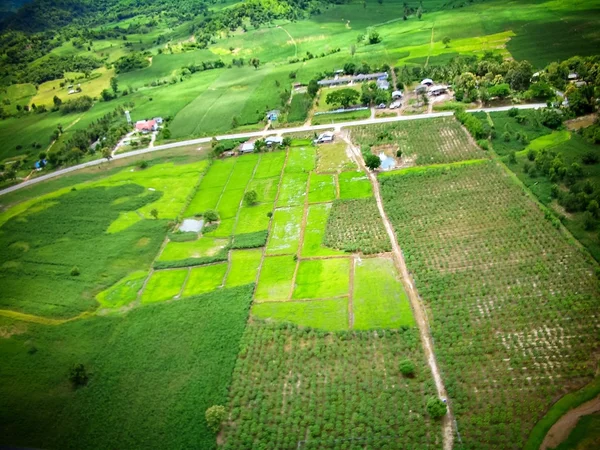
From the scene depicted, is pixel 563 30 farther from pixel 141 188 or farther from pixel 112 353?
pixel 112 353

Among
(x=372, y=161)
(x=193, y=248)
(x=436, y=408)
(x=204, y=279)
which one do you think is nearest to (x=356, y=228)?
(x=372, y=161)

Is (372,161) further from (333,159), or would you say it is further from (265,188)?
(265,188)

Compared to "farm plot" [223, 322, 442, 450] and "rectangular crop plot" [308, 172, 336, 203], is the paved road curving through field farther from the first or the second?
"farm plot" [223, 322, 442, 450]

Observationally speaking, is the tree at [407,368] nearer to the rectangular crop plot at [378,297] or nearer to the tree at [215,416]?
the rectangular crop plot at [378,297]

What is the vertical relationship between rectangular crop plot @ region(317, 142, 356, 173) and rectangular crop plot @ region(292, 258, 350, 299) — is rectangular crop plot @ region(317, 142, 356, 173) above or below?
above

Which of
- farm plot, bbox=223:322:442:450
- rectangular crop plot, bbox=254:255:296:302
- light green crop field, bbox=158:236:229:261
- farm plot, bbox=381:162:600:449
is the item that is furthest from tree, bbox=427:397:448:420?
light green crop field, bbox=158:236:229:261

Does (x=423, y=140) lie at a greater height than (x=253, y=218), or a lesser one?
greater
